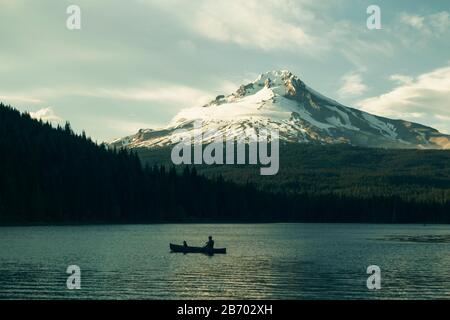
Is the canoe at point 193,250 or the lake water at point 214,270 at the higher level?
the canoe at point 193,250

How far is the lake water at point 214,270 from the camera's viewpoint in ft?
201

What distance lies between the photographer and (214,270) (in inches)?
3140

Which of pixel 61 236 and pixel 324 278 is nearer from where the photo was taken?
pixel 324 278

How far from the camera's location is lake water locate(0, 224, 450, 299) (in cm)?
6125

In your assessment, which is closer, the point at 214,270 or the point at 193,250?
the point at 214,270

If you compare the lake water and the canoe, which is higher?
the canoe

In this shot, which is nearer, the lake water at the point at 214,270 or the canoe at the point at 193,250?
the lake water at the point at 214,270

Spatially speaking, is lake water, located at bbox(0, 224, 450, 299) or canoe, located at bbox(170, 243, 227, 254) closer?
lake water, located at bbox(0, 224, 450, 299)

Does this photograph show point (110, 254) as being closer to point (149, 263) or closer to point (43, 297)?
point (149, 263)

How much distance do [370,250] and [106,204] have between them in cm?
9441

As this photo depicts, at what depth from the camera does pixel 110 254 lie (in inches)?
3757

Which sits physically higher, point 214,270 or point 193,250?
point 193,250
